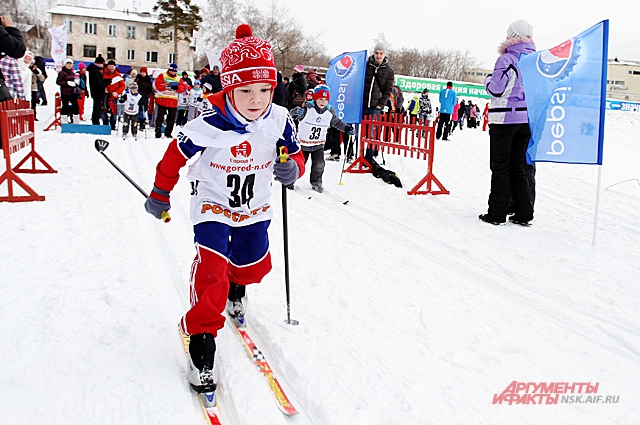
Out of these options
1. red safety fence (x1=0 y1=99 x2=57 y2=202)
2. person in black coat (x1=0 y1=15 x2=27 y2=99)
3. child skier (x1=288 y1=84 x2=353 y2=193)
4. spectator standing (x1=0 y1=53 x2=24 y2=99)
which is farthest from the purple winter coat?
spectator standing (x1=0 y1=53 x2=24 y2=99)

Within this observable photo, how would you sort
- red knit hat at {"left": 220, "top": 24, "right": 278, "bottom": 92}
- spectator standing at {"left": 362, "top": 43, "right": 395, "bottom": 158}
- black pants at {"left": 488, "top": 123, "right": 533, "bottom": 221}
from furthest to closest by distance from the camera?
spectator standing at {"left": 362, "top": 43, "right": 395, "bottom": 158}, black pants at {"left": 488, "top": 123, "right": 533, "bottom": 221}, red knit hat at {"left": 220, "top": 24, "right": 278, "bottom": 92}

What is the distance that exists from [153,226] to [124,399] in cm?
352

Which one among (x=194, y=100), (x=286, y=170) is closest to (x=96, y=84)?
(x=194, y=100)

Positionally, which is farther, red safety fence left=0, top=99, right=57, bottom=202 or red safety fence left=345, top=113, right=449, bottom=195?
red safety fence left=345, top=113, right=449, bottom=195

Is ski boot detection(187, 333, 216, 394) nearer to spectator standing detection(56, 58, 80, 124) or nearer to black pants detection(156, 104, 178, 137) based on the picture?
black pants detection(156, 104, 178, 137)

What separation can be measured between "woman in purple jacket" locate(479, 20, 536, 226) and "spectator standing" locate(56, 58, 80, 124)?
13.1 metres

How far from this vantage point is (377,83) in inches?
431

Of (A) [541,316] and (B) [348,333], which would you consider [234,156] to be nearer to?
(B) [348,333]

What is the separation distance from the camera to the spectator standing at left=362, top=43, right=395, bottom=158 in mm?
10836

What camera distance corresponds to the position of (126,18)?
68.9 metres

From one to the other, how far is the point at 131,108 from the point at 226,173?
12281 mm

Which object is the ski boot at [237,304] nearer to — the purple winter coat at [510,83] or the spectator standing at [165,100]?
the purple winter coat at [510,83]

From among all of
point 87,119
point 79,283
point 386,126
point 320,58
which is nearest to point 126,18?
point 320,58

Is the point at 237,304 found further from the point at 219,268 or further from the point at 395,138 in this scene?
the point at 395,138
